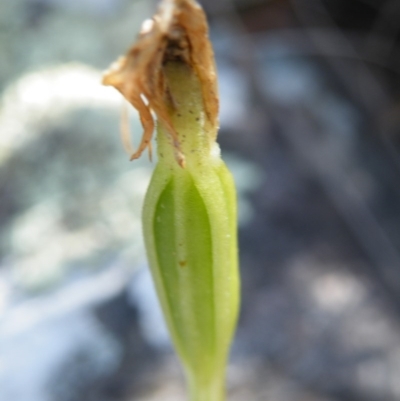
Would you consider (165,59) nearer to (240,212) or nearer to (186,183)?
(186,183)

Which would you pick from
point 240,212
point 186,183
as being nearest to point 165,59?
point 186,183

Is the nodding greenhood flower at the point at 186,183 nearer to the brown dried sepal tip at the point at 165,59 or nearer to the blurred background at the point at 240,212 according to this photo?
the brown dried sepal tip at the point at 165,59

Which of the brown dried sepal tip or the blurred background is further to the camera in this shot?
the blurred background

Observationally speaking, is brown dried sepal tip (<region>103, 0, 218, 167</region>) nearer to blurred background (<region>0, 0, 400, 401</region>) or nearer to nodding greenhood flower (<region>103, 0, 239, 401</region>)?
nodding greenhood flower (<region>103, 0, 239, 401</region>)

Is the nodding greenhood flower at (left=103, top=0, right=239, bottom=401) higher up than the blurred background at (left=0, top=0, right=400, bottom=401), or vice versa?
the blurred background at (left=0, top=0, right=400, bottom=401)

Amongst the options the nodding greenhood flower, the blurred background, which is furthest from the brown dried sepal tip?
the blurred background

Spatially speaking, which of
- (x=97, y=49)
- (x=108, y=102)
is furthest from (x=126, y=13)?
A: (x=108, y=102)

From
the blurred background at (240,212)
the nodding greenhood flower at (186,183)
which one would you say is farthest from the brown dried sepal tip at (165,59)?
the blurred background at (240,212)

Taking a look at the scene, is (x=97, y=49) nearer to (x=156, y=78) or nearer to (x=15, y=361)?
(x=15, y=361)
